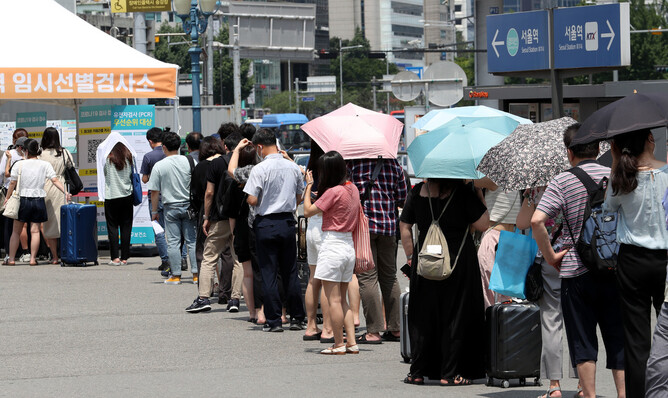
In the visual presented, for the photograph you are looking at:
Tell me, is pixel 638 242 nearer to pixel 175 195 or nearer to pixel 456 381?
pixel 456 381

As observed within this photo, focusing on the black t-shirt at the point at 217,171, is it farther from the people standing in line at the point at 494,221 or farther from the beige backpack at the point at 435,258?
the beige backpack at the point at 435,258

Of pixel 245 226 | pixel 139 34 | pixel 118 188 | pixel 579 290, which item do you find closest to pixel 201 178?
pixel 245 226

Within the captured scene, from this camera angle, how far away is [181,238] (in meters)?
14.8

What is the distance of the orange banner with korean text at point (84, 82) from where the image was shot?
1725 cm

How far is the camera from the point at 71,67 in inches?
690

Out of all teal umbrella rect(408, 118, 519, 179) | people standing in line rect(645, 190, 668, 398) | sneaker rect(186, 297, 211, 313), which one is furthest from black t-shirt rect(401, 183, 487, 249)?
sneaker rect(186, 297, 211, 313)

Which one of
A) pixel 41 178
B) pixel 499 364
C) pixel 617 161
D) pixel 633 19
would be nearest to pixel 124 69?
pixel 41 178

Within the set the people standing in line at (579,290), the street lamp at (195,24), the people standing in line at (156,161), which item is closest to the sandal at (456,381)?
the people standing in line at (579,290)

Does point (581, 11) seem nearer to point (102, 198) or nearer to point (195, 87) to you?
point (102, 198)

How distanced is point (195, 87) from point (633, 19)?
60.1m

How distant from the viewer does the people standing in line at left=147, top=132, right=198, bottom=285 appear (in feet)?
45.3

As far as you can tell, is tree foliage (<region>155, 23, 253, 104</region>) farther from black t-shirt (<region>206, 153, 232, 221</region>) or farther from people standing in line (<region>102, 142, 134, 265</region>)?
black t-shirt (<region>206, 153, 232, 221</region>)

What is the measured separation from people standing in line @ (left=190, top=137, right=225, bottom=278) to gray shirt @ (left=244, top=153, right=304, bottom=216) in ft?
6.76

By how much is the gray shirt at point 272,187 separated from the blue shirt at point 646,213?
15.2 feet
